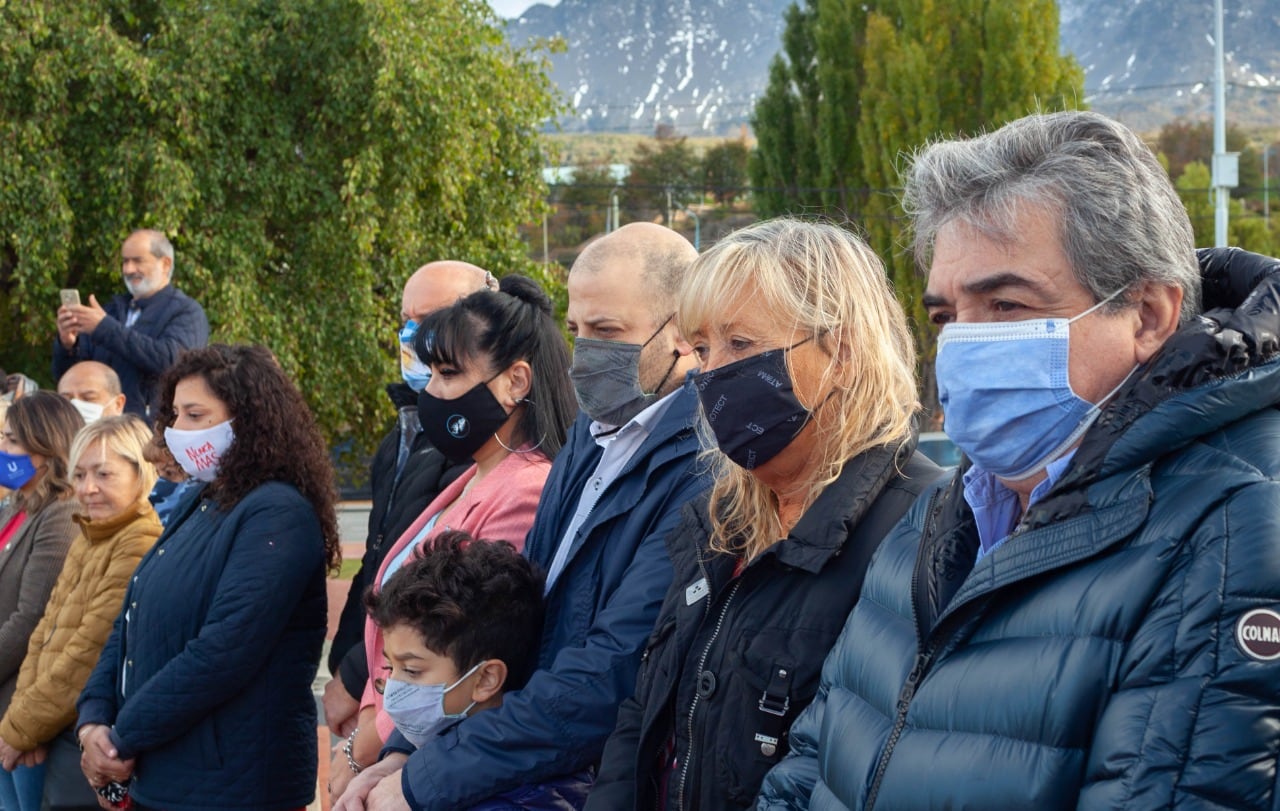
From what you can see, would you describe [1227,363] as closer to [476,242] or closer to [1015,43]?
[476,242]

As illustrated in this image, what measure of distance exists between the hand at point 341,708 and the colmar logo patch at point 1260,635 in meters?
3.46

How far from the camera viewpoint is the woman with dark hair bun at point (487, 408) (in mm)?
3982

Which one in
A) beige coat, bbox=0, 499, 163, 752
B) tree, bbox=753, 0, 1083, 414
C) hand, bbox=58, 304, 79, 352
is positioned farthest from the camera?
tree, bbox=753, 0, 1083, 414

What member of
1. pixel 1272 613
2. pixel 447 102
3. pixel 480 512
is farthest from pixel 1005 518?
pixel 447 102

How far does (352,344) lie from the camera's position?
14.6 metres

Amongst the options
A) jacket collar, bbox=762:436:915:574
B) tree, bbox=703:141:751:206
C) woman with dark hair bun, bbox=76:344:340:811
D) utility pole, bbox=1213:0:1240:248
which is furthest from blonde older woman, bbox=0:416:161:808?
tree, bbox=703:141:751:206

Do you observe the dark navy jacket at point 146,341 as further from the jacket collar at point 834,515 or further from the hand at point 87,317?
the jacket collar at point 834,515

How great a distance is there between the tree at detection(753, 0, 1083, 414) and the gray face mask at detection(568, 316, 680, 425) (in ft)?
63.8

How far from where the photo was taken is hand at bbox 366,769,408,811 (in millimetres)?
3148

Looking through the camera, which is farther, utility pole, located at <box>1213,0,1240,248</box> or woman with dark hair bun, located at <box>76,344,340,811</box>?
utility pole, located at <box>1213,0,1240,248</box>

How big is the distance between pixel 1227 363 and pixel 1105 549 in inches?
11.5

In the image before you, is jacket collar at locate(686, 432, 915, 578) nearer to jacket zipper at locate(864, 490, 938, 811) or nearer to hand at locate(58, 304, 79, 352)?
jacket zipper at locate(864, 490, 938, 811)

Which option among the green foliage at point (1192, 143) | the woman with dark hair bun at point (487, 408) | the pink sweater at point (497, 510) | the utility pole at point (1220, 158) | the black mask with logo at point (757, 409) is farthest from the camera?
the green foliage at point (1192, 143)

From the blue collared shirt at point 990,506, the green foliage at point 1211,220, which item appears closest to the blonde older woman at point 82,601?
the blue collared shirt at point 990,506
